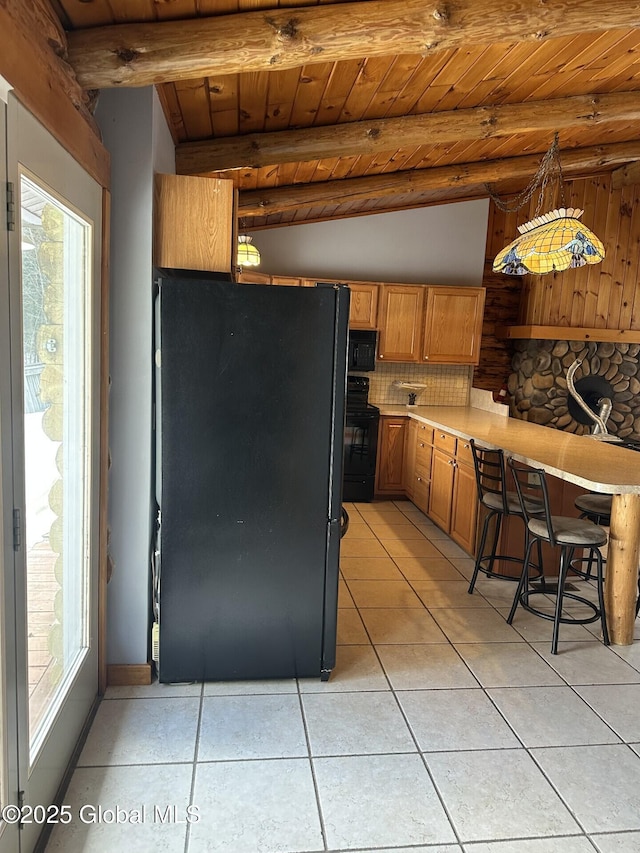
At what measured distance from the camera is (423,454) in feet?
17.2

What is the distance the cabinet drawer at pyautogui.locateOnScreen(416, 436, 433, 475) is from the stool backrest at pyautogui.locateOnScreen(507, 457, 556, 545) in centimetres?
128

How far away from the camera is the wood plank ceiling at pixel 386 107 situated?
7.80ft

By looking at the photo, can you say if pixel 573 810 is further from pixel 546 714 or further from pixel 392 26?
pixel 392 26

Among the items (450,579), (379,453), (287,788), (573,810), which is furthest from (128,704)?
(379,453)

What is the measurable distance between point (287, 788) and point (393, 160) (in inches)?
164

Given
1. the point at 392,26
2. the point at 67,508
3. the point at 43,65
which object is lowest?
the point at 67,508

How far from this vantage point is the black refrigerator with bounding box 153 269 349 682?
2.34 m

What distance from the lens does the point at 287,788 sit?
2.01 meters

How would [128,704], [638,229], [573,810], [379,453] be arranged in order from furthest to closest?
[638,229] → [379,453] → [128,704] → [573,810]

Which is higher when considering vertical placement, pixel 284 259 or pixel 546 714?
pixel 284 259

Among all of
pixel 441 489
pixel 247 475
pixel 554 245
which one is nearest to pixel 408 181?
pixel 554 245

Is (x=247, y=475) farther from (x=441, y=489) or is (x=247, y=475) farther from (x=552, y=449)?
(x=441, y=489)

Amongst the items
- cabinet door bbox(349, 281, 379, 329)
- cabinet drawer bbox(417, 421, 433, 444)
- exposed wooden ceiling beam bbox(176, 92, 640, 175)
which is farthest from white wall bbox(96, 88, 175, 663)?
cabinet door bbox(349, 281, 379, 329)

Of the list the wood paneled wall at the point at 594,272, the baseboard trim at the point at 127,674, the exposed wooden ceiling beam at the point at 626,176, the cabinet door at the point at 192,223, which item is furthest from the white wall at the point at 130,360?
the exposed wooden ceiling beam at the point at 626,176
